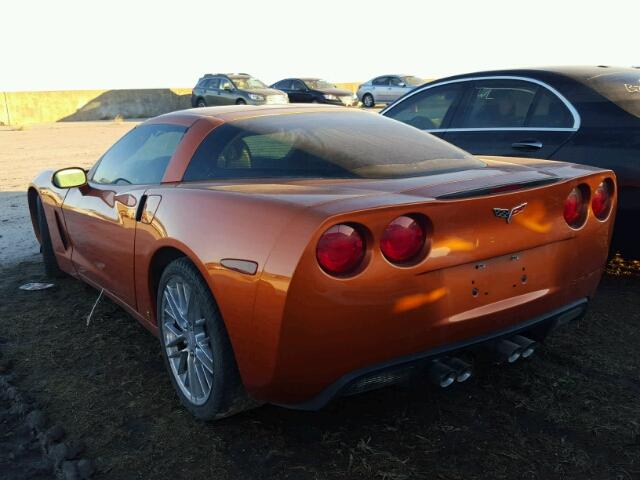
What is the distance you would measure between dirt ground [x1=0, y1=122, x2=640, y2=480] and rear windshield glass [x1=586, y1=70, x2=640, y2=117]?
1.41m

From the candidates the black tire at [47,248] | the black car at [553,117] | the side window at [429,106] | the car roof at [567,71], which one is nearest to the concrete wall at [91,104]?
the side window at [429,106]

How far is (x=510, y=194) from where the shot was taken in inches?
94.2

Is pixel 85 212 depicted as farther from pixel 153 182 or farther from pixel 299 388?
pixel 299 388

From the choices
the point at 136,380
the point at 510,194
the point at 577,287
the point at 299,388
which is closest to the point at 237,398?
the point at 299,388

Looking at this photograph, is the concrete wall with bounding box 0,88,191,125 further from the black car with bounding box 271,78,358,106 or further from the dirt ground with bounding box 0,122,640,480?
the dirt ground with bounding box 0,122,640,480

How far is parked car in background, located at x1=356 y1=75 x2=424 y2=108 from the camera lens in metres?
27.8

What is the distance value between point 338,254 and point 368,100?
2826 cm

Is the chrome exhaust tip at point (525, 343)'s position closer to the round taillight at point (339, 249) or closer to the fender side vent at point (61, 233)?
the round taillight at point (339, 249)

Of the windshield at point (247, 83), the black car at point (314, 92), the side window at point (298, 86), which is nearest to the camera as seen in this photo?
the windshield at point (247, 83)

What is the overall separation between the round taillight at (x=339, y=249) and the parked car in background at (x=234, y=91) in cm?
2101

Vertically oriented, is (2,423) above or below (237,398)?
below

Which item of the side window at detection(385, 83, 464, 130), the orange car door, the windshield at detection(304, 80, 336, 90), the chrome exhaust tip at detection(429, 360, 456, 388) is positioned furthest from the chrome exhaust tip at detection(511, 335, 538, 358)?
the windshield at detection(304, 80, 336, 90)

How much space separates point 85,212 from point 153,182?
Result: 809 millimetres

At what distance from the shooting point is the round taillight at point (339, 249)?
83.7 inches
